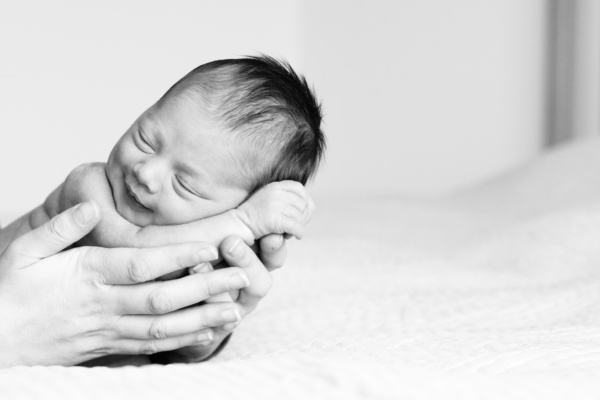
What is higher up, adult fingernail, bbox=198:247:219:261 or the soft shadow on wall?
adult fingernail, bbox=198:247:219:261

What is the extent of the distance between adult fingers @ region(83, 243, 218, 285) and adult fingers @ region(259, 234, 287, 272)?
0.39 feet

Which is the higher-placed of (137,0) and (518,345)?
(137,0)

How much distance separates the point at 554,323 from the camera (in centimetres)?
122

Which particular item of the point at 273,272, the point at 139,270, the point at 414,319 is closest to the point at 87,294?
the point at 139,270

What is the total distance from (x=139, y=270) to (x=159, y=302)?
0.15ft

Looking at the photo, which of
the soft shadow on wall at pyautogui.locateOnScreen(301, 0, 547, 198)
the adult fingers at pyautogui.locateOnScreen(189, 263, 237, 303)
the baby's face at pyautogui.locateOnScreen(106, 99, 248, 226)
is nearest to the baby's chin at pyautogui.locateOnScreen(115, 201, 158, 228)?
the baby's face at pyautogui.locateOnScreen(106, 99, 248, 226)

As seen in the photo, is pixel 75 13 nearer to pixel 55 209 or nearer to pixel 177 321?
pixel 55 209

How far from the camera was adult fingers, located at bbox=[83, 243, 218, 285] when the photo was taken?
3.07 feet

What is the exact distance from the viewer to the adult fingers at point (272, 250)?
1054mm

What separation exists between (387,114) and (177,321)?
3.91 meters

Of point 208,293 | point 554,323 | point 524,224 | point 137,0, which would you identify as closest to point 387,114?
point 137,0

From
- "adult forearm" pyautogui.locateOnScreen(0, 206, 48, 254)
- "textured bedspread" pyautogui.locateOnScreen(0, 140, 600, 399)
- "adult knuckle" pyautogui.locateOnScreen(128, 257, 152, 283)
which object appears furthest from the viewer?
"adult forearm" pyautogui.locateOnScreen(0, 206, 48, 254)

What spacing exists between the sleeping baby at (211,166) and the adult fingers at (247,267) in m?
0.03

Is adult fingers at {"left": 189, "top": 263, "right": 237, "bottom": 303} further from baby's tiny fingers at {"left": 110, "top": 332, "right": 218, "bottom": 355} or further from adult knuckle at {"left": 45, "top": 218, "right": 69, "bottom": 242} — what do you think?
adult knuckle at {"left": 45, "top": 218, "right": 69, "bottom": 242}
